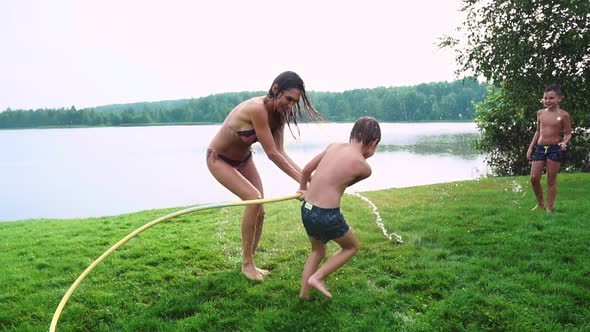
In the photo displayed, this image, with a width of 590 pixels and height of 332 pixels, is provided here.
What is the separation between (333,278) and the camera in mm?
4809

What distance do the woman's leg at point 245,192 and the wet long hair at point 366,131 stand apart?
47.5 inches

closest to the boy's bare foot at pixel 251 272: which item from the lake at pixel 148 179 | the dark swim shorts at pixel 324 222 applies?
the dark swim shorts at pixel 324 222

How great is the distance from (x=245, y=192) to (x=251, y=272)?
3.23 ft

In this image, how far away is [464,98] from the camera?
1889 inches

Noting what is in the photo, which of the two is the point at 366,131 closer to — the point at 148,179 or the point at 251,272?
the point at 251,272

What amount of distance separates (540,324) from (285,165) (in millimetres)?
2615

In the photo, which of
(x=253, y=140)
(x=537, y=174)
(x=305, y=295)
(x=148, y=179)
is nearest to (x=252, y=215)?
(x=253, y=140)

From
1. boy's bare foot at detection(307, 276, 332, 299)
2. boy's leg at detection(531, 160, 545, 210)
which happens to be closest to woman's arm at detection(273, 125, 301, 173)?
boy's bare foot at detection(307, 276, 332, 299)

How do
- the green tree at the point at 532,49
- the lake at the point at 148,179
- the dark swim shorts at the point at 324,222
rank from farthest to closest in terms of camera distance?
the lake at the point at 148,179 < the green tree at the point at 532,49 < the dark swim shorts at the point at 324,222

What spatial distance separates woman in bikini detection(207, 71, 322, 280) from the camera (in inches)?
167

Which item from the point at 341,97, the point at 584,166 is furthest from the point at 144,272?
the point at 341,97

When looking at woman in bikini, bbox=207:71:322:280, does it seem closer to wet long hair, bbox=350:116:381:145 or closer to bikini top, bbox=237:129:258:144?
bikini top, bbox=237:129:258:144

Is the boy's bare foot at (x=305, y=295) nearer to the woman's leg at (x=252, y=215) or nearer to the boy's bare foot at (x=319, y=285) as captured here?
the boy's bare foot at (x=319, y=285)

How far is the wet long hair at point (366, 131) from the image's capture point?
396 cm
